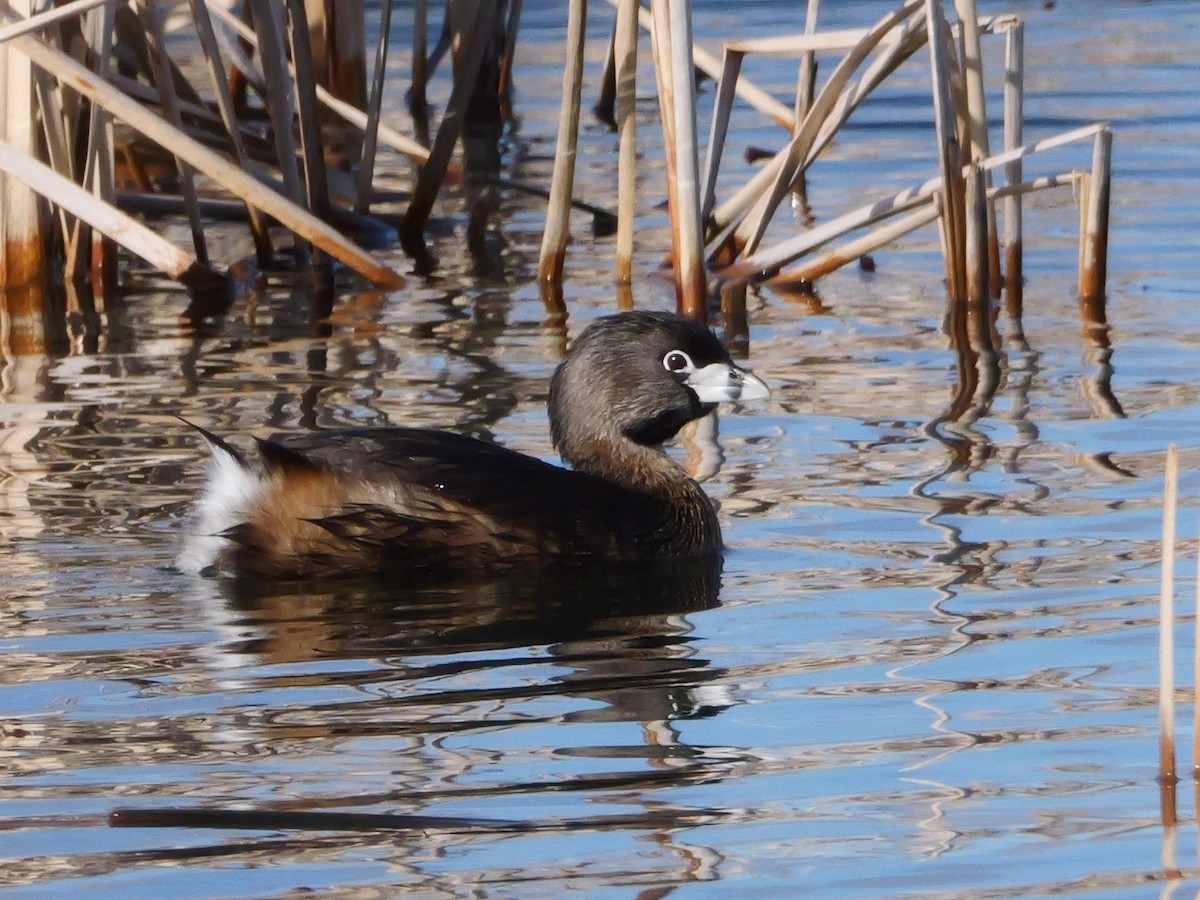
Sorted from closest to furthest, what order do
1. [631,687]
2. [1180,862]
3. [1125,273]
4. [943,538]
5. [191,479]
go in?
[1180,862] < [631,687] < [943,538] < [191,479] < [1125,273]

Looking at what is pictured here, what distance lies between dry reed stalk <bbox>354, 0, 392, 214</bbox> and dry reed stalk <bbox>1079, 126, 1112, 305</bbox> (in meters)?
2.79

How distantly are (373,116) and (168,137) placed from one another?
154cm

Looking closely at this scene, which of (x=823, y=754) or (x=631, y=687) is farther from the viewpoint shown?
(x=631, y=687)

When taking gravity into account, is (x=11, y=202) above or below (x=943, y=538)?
above

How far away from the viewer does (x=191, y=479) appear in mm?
6770

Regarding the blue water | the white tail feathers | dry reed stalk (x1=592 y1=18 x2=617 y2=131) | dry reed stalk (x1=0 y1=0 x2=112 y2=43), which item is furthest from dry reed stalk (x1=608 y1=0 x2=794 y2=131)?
dry reed stalk (x1=592 y1=18 x2=617 y2=131)

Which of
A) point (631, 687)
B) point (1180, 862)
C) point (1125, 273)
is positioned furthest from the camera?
point (1125, 273)

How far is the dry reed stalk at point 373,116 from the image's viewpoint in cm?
941

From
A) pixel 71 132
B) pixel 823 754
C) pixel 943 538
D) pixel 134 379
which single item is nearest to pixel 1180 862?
pixel 823 754

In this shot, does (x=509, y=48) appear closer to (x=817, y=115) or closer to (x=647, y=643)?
(x=817, y=115)

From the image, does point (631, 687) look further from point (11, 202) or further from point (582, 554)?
point (11, 202)

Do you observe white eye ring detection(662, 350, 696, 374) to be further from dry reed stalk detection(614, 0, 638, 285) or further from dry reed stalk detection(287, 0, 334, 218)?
dry reed stalk detection(287, 0, 334, 218)

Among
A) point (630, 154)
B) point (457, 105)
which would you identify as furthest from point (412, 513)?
point (457, 105)

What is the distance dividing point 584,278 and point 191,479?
348cm
